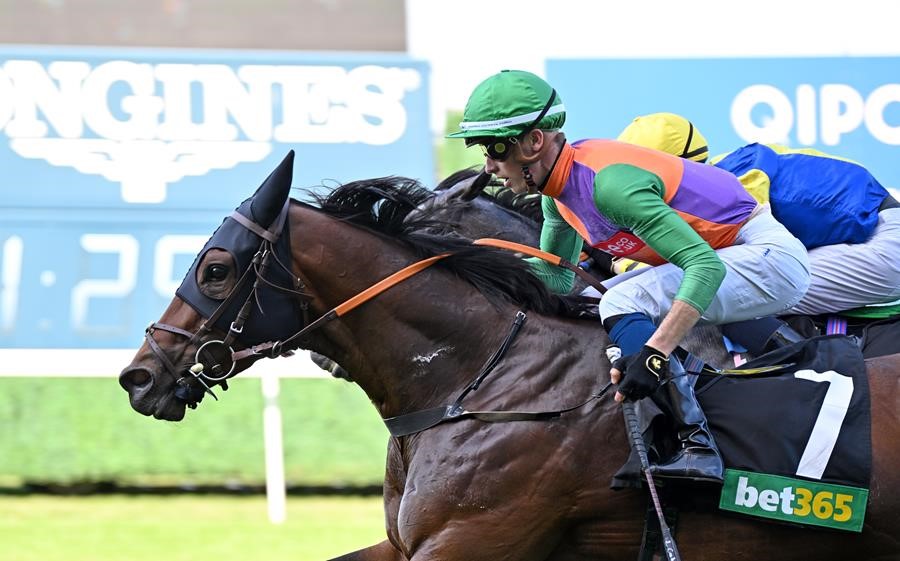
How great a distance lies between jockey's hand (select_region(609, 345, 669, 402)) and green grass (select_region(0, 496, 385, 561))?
375 cm

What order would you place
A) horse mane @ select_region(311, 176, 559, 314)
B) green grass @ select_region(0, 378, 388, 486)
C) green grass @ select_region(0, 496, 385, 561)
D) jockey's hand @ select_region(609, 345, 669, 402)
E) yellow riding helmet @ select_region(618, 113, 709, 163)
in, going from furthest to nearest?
green grass @ select_region(0, 378, 388, 486) < green grass @ select_region(0, 496, 385, 561) < yellow riding helmet @ select_region(618, 113, 709, 163) < horse mane @ select_region(311, 176, 559, 314) < jockey's hand @ select_region(609, 345, 669, 402)

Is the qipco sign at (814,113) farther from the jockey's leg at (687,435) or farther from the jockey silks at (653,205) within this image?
the jockey's leg at (687,435)

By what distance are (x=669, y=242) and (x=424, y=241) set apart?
0.76m

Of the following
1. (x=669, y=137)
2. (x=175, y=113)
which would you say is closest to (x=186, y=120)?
(x=175, y=113)

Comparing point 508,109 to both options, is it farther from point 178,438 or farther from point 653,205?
point 178,438

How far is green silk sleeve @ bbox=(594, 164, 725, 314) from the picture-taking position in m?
3.12

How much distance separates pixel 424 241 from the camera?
141 inches

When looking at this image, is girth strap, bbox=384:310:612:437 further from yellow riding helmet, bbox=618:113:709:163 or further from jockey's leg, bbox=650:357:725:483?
yellow riding helmet, bbox=618:113:709:163

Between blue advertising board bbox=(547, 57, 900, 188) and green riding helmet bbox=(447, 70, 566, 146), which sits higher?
green riding helmet bbox=(447, 70, 566, 146)

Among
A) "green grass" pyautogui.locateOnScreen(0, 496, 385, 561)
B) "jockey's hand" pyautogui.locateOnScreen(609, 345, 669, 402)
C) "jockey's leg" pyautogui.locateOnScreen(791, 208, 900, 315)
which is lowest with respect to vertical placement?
"green grass" pyautogui.locateOnScreen(0, 496, 385, 561)

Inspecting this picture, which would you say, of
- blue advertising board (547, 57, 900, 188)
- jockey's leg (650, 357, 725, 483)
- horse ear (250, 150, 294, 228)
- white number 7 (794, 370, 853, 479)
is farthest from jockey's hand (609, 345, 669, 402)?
blue advertising board (547, 57, 900, 188)

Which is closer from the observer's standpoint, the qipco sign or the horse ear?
the horse ear

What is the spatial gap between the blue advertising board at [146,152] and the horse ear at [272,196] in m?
4.27

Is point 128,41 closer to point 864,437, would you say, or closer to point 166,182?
point 166,182
